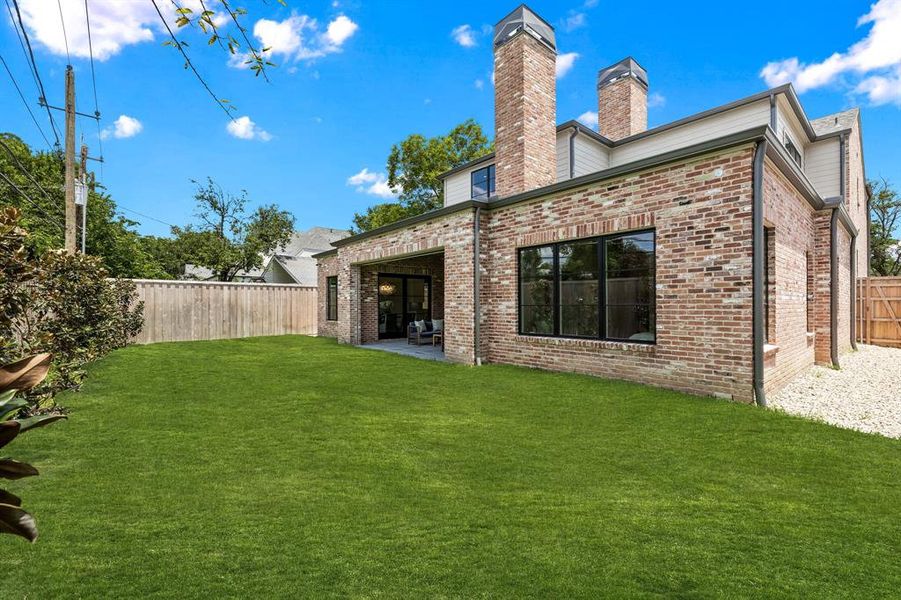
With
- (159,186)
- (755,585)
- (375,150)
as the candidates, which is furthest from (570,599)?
(375,150)

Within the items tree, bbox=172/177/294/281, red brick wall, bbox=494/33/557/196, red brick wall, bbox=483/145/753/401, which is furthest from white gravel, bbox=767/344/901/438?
tree, bbox=172/177/294/281

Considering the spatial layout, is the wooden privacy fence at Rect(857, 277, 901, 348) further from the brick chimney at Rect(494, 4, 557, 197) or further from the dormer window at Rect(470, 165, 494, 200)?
the dormer window at Rect(470, 165, 494, 200)

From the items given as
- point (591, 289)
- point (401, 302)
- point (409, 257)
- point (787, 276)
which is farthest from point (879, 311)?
point (401, 302)

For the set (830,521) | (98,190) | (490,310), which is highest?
(98,190)

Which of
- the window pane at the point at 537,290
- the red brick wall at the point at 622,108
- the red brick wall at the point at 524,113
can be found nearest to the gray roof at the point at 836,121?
the red brick wall at the point at 622,108

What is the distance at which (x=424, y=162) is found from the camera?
25656 millimetres

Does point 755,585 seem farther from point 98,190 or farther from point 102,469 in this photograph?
point 98,190

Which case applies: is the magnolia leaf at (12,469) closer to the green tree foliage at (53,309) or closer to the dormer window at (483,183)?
the green tree foliage at (53,309)

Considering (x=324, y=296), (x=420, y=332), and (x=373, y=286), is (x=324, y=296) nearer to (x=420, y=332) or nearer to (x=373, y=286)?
(x=373, y=286)

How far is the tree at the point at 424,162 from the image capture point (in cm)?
2555

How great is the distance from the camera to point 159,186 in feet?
70.3

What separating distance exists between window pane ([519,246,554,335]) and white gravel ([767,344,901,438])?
3.44 m

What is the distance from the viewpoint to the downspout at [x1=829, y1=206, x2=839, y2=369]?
28.4ft

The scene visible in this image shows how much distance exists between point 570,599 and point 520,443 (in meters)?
2.18
